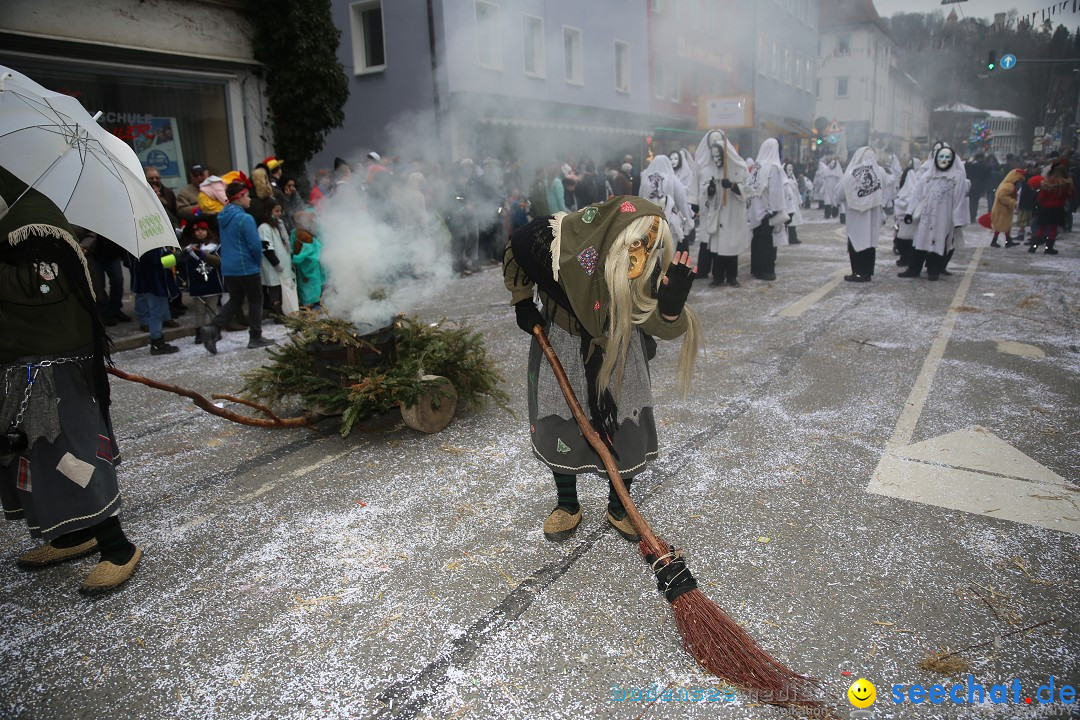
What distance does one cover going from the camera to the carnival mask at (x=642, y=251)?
8.99ft

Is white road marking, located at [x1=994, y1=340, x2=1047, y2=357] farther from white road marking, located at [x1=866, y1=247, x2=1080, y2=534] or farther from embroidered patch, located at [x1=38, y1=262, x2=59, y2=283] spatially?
embroidered patch, located at [x1=38, y1=262, x2=59, y2=283]

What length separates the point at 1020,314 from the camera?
24.7 feet

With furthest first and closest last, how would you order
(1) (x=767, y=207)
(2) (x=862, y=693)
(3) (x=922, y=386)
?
(1) (x=767, y=207) < (3) (x=922, y=386) < (2) (x=862, y=693)

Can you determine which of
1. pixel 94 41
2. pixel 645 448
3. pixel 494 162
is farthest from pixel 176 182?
pixel 645 448

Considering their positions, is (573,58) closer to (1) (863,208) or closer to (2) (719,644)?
(1) (863,208)

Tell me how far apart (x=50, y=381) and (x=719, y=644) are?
284cm

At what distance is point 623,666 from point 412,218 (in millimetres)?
4941

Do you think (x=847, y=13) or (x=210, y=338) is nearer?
(x=210, y=338)

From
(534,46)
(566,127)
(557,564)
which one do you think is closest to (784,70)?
(566,127)

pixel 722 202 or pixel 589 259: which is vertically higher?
pixel 722 202

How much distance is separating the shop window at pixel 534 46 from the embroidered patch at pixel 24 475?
1527cm

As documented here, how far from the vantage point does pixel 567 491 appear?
3.25 m

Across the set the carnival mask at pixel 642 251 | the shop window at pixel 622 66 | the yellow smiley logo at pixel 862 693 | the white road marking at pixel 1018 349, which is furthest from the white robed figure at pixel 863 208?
the shop window at pixel 622 66

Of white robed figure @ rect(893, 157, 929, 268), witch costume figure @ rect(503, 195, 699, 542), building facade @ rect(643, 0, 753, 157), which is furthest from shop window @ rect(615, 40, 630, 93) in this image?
witch costume figure @ rect(503, 195, 699, 542)
